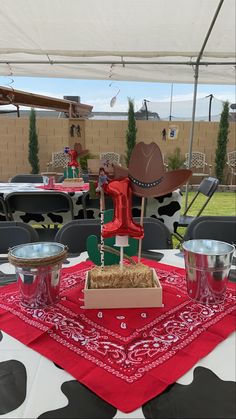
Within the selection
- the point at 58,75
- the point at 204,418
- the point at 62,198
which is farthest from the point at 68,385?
the point at 58,75

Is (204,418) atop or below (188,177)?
below

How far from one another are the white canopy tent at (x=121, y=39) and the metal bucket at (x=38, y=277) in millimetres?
2157

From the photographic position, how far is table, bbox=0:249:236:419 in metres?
0.45

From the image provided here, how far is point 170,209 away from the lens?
8.86 ft

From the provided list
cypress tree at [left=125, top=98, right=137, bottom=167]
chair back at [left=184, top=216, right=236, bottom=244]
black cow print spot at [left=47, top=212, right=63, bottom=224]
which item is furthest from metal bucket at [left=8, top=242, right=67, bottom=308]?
cypress tree at [left=125, top=98, right=137, bottom=167]

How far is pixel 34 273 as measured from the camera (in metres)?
0.71

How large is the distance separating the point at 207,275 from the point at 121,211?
0.79 ft

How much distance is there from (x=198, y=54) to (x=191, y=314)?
3.06m

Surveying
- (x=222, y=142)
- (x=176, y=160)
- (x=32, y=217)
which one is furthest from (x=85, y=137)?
(x=32, y=217)

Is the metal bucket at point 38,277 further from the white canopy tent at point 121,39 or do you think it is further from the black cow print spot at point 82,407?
the white canopy tent at point 121,39

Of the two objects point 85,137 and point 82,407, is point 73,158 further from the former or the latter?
point 85,137

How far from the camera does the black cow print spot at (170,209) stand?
2.67m

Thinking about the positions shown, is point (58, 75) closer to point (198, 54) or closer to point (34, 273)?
point (198, 54)

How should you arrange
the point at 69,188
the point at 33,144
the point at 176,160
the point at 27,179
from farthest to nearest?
the point at 33,144
the point at 176,160
the point at 27,179
the point at 69,188
